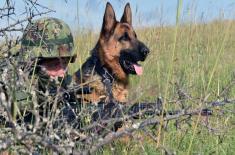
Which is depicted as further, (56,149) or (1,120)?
(1,120)

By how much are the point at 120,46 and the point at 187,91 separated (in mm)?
2782

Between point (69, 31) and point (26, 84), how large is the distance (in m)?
2.39

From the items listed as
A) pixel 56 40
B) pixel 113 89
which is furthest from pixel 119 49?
pixel 56 40

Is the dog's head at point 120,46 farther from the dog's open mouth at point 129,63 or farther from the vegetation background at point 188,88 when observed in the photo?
the vegetation background at point 188,88

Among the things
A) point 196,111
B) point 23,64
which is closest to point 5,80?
point 23,64

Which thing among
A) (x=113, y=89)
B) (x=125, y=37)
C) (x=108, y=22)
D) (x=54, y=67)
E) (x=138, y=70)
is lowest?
(x=113, y=89)

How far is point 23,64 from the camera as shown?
2410mm

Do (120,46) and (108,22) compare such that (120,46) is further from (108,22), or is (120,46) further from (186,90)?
(186,90)

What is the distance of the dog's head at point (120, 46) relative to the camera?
5.59 meters

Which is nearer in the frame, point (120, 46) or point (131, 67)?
point (131, 67)

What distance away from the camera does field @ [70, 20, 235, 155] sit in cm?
246

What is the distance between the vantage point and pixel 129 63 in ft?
19.2

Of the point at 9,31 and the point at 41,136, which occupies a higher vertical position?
the point at 9,31

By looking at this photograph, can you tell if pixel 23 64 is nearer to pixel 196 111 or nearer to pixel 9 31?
pixel 9 31
